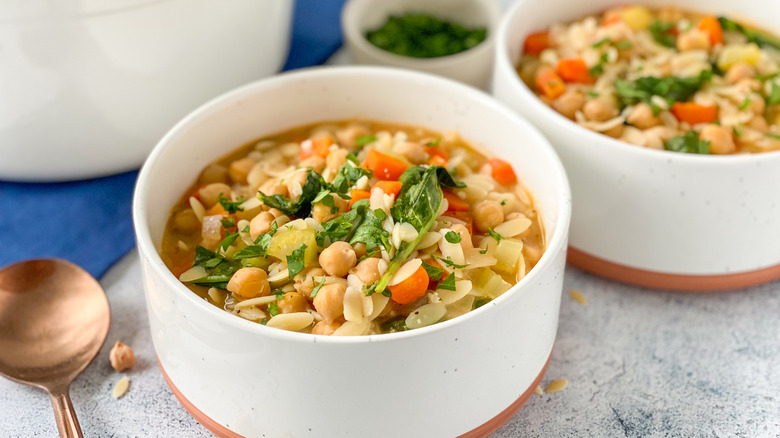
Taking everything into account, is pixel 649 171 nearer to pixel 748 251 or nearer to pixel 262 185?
pixel 748 251

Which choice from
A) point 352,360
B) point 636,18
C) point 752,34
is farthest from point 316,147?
point 752,34

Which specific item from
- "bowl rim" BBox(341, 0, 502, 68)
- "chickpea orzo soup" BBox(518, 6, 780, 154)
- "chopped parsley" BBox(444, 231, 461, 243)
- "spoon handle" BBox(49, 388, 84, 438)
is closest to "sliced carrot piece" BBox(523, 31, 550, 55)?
"chickpea orzo soup" BBox(518, 6, 780, 154)

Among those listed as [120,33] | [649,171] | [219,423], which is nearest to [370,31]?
[120,33]

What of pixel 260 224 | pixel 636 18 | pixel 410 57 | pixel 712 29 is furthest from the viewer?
pixel 410 57

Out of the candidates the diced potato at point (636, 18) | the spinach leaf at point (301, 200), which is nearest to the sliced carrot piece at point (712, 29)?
the diced potato at point (636, 18)

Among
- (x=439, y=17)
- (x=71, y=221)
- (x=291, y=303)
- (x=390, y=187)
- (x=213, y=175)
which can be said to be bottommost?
(x=71, y=221)

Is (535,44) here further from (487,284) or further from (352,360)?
(352,360)
